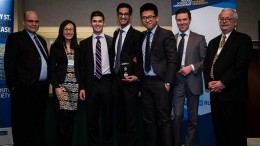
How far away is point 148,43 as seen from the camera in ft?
10.4

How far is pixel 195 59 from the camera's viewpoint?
3.41 m

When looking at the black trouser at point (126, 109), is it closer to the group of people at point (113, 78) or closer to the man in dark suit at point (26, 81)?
the group of people at point (113, 78)

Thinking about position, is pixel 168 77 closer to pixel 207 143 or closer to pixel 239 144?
pixel 239 144

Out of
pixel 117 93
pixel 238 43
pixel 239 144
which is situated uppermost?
pixel 238 43

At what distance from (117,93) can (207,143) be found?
1555 millimetres

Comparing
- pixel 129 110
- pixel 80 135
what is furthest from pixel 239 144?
pixel 80 135

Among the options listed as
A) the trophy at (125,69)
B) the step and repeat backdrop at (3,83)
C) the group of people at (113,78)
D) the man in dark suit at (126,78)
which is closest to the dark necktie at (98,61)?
the group of people at (113,78)

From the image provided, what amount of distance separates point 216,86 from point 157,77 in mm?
647

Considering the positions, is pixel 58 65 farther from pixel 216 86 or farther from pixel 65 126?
pixel 216 86

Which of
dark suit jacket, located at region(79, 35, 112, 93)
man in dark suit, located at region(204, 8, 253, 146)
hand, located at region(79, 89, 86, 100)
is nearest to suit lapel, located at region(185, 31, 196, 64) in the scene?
man in dark suit, located at region(204, 8, 253, 146)

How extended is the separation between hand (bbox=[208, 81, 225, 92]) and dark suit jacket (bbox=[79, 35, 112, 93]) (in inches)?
49.0

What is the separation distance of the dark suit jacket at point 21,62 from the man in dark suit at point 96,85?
54 centimetres

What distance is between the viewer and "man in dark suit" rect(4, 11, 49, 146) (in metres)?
3.13

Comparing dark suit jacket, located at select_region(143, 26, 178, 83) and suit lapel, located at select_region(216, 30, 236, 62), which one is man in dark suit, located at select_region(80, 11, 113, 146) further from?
suit lapel, located at select_region(216, 30, 236, 62)
